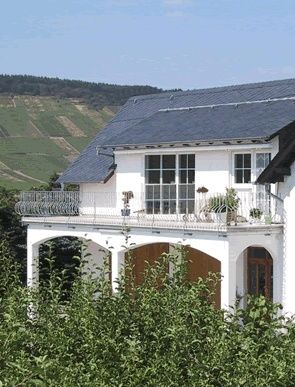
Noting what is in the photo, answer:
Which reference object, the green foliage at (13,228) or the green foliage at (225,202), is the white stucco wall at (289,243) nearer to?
the green foliage at (225,202)

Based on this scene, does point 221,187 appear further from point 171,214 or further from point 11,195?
point 11,195

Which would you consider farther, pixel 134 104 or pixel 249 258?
pixel 134 104

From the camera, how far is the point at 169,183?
1156 inches

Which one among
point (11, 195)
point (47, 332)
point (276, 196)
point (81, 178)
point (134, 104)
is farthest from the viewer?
point (11, 195)

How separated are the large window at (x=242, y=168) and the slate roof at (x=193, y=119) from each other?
88cm

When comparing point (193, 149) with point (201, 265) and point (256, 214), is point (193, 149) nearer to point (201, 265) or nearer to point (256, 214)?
point (256, 214)

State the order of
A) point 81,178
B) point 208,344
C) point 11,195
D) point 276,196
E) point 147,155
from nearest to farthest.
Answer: point 208,344 < point 276,196 < point 147,155 < point 81,178 < point 11,195

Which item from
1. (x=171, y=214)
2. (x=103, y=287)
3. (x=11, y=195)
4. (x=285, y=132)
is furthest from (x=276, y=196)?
(x=11, y=195)

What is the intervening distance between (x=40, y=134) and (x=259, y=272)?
9738cm

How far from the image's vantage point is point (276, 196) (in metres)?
24.6

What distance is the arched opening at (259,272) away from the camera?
26.8 metres

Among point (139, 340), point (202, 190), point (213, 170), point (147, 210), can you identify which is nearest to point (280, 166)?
point (202, 190)

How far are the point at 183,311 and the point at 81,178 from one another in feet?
66.6

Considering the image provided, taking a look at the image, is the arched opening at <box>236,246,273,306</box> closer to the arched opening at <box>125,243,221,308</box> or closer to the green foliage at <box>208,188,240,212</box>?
the arched opening at <box>125,243,221,308</box>
